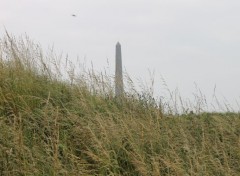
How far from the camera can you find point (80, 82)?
6430mm

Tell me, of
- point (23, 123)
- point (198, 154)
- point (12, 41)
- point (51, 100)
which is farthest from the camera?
point (12, 41)

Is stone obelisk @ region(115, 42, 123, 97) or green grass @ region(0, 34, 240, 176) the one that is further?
stone obelisk @ region(115, 42, 123, 97)

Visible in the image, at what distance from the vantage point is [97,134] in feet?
15.2

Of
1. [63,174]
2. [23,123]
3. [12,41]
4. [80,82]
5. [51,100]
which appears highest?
[12,41]

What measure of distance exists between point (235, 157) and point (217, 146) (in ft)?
0.86

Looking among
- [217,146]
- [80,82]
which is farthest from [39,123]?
[217,146]

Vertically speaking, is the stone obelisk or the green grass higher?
the stone obelisk

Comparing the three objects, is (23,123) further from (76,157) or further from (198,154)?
(198,154)

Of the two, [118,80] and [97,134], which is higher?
[118,80]

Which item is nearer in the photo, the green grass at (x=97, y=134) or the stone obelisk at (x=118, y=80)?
the green grass at (x=97, y=134)

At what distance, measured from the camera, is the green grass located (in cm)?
416

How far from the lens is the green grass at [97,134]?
4.16 meters

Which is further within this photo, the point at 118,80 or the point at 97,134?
the point at 118,80

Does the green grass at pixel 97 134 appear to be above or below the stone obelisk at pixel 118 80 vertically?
below
